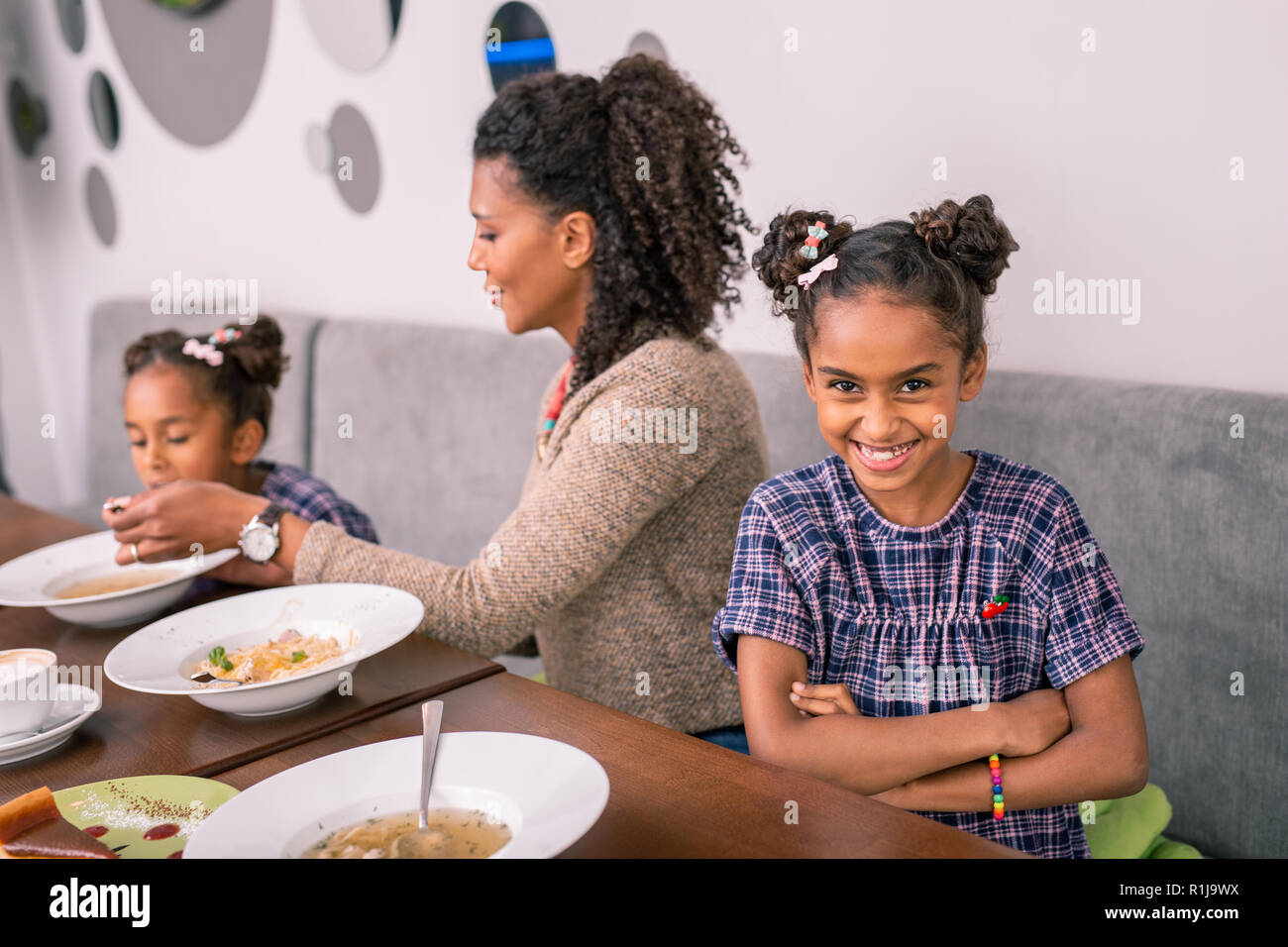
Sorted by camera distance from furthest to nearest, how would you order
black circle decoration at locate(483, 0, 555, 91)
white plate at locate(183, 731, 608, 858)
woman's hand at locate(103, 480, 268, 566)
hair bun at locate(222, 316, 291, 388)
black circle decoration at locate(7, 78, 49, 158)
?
black circle decoration at locate(7, 78, 49, 158) → black circle decoration at locate(483, 0, 555, 91) → hair bun at locate(222, 316, 291, 388) → woman's hand at locate(103, 480, 268, 566) → white plate at locate(183, 731, 608, 858)

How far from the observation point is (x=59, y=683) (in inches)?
49.6

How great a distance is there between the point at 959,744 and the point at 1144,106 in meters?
1.02

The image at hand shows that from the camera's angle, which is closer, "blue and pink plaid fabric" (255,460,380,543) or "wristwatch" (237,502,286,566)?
"wristwatch" (237,502,286,566)

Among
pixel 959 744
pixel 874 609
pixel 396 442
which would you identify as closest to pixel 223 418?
pixel 396 442

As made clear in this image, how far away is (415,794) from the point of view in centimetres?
96

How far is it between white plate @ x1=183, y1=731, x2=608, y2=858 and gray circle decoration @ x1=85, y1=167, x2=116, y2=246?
383 cm

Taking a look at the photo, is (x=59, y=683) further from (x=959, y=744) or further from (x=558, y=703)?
(x=959, y=744)

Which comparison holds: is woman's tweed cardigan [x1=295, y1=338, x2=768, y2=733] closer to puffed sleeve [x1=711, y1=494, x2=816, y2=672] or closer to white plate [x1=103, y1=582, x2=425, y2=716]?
white plate [x1=103, y1=582, x2=425, y2=716]

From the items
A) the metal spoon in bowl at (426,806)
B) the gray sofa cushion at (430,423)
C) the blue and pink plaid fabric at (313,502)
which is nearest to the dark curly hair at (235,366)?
the blue and pink plaid fabric at (313,502)

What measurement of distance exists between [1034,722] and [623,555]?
622mm

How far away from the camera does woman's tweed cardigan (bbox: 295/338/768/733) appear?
57.7 inches

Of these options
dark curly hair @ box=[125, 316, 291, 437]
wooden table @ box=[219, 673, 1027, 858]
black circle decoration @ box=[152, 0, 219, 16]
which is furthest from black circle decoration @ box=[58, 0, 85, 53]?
wooden table @ box=[219, 673, 1027, 858]

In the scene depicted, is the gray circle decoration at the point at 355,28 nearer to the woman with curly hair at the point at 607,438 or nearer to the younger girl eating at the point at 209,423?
the younger girl eating at the point at 209,423

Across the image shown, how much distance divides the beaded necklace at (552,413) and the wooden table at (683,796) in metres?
0.67
